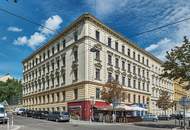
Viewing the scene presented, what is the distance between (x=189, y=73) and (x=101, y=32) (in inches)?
873

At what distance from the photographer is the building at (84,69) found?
51.4 meters

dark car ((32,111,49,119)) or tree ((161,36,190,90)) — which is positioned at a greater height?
tree ((161,36,190,90))

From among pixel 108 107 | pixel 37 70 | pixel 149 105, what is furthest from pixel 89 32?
pixel 149 105

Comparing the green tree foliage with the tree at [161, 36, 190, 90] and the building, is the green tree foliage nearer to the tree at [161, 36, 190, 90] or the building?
the building

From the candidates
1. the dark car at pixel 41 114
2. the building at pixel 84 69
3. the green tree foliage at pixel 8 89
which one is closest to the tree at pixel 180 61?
the building at pixel 84 69

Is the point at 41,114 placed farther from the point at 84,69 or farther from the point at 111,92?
the point at 111,92

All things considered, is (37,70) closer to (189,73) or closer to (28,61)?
(28,61)

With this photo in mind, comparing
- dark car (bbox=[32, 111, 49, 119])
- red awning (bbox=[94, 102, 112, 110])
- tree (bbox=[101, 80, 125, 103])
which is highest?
tree (bbox=[101, 80, 125, 103])

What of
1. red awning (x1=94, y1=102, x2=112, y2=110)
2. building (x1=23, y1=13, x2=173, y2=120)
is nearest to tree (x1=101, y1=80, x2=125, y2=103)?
red awning (x1=94, y1=102, x2=112, y2=110)

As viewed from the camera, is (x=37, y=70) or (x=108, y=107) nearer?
(x=108, y=107)

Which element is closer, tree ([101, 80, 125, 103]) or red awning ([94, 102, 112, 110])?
red awning ([94, 102, 112, 110])

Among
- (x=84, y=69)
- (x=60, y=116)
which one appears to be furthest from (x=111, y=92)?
(x=60, y=116)

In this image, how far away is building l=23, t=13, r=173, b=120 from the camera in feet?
169

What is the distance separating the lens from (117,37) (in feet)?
197
